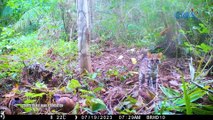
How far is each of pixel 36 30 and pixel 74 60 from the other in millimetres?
479

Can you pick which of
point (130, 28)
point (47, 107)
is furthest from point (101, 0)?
point (47, 107)

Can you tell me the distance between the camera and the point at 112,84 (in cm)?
149

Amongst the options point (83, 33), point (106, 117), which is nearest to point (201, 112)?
point (106, 117)

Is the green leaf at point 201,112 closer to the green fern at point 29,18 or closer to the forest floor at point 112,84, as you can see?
the forest floor at point 112,84

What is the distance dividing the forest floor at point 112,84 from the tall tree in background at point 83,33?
0.09 meters

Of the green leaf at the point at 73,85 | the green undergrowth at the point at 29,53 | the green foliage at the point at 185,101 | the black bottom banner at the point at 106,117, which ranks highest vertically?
the green undergrowth at the point at 29,53

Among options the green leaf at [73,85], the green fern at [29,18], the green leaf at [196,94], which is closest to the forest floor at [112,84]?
the green leaf at [73,85]

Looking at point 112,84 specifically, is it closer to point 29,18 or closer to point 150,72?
point 150,72

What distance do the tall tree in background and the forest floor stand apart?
0.09 metres

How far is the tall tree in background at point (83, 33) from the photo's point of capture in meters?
1.62

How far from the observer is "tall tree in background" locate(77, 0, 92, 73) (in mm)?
1624

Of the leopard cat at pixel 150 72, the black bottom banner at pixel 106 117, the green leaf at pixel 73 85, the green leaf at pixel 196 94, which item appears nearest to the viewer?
the black bottom banner at pixel 106 117

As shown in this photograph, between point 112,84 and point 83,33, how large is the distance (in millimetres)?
432

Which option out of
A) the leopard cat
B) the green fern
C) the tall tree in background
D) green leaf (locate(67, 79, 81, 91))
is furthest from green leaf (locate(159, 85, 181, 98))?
the green fern
